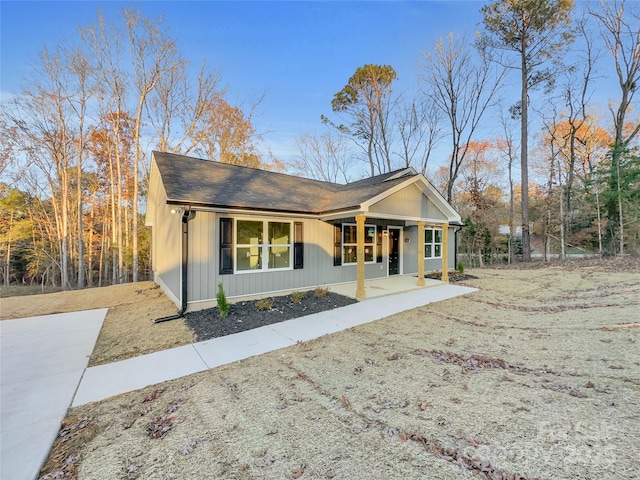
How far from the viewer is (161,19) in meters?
13.3

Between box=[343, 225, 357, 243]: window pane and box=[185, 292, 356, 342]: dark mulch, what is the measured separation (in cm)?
238

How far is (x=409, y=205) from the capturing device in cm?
895

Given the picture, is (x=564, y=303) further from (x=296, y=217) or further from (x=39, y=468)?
(x=39, y=468)

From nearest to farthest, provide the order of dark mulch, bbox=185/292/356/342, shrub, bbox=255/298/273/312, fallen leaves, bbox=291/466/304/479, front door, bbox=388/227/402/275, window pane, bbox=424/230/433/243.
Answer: fallen leaves, bbox=291/466/304/479 → dark mulch, bbox=185/292/356/342 → shrub, bbox=255/298/273/312 → front door, bbox=388/227/402/275 → window pane, bbox=424/230/433/243

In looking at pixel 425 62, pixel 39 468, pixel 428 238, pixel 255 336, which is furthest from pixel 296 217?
pixel 425 62

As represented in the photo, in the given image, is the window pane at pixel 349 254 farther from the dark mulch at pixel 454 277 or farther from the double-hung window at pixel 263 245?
the dark mulch at pixel 454 277

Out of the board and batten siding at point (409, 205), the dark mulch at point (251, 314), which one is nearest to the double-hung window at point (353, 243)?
the board and batten siding at point (409, 205)

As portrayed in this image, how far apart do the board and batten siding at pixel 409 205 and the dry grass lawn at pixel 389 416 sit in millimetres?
4415

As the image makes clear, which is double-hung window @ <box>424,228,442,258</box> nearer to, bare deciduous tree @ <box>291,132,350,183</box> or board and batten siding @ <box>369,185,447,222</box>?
board and batten siding @ <box>369,185,447,222</box>

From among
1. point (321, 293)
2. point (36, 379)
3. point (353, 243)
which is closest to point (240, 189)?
point (321, 293)

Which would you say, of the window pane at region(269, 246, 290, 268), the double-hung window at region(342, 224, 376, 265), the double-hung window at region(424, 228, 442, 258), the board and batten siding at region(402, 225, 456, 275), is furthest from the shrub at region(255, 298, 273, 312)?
the double-hung window at region(424, 228, 442, 258)

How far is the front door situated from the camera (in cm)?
1089

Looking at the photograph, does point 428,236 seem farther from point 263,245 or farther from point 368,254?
point 263,245

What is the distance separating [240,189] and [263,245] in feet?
6.35
